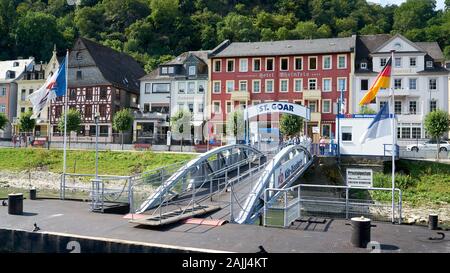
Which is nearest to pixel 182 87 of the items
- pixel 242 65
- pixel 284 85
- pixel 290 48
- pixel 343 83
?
pixel 242 65

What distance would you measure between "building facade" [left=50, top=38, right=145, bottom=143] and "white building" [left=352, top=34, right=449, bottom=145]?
29347mm

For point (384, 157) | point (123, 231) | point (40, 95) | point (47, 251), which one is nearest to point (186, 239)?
point (123, 231)

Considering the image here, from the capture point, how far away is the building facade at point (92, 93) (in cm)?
5500

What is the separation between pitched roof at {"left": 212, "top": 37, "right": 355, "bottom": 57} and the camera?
4906cm

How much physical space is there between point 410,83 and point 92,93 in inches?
1485

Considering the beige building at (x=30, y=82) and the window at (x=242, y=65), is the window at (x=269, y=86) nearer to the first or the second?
the window at (x=242, y=65)

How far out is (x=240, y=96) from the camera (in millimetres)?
51125

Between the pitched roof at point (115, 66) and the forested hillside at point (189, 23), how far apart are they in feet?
49.9

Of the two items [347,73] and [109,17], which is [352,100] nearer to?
[347,73]

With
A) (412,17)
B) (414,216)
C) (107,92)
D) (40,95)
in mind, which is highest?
(412,17)

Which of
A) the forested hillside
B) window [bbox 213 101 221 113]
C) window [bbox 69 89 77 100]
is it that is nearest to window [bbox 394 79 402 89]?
window [bbox 213 101 221 113]

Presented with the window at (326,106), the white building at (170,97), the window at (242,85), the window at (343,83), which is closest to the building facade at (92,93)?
the white building at (170,97)

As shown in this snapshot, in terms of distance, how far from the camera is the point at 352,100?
156 feet
